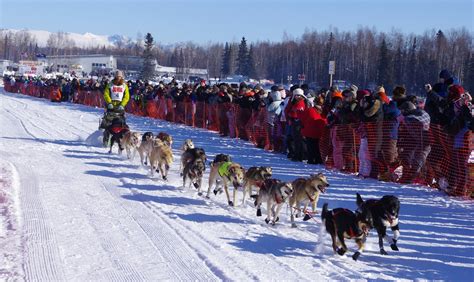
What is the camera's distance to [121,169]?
11.0m

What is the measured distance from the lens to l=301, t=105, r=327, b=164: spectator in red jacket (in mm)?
12289

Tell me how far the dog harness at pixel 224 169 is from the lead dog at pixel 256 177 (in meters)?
0.30

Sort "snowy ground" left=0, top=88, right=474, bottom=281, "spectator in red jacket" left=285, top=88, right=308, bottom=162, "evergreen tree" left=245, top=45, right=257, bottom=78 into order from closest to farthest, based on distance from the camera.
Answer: "snowy ground" left=0, top=88, right=474, bottom=281 → "spectator in red jacket" left=285, top=88, right=308, bottom=162 → "evergreen tree" left=245, top=45, right=257, bottom=78

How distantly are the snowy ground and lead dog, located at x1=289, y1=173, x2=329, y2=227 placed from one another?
25 centimetres

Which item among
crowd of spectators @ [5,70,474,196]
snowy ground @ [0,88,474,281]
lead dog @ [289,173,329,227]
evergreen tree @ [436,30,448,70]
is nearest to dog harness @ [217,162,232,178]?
snowy ground @ [0,88,474,281]

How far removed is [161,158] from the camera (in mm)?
10016

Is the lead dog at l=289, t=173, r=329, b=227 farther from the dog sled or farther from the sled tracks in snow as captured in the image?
the dog sled

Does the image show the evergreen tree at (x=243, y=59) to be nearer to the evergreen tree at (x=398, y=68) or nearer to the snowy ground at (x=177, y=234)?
the evergreen tree at (x=398, y=68)

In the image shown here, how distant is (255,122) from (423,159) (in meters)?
6.60

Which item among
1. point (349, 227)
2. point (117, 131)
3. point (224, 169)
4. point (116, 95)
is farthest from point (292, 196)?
point (116, 95)

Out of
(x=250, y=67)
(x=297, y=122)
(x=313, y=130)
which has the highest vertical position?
(x=250, y=67)

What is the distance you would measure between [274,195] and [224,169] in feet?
5.13

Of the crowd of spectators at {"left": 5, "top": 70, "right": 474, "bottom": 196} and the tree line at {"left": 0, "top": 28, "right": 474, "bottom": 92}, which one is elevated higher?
the tree line at {"left": 0, "top": 28, "right": 474, "bottom": 92}

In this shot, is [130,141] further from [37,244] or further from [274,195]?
[37,244]
